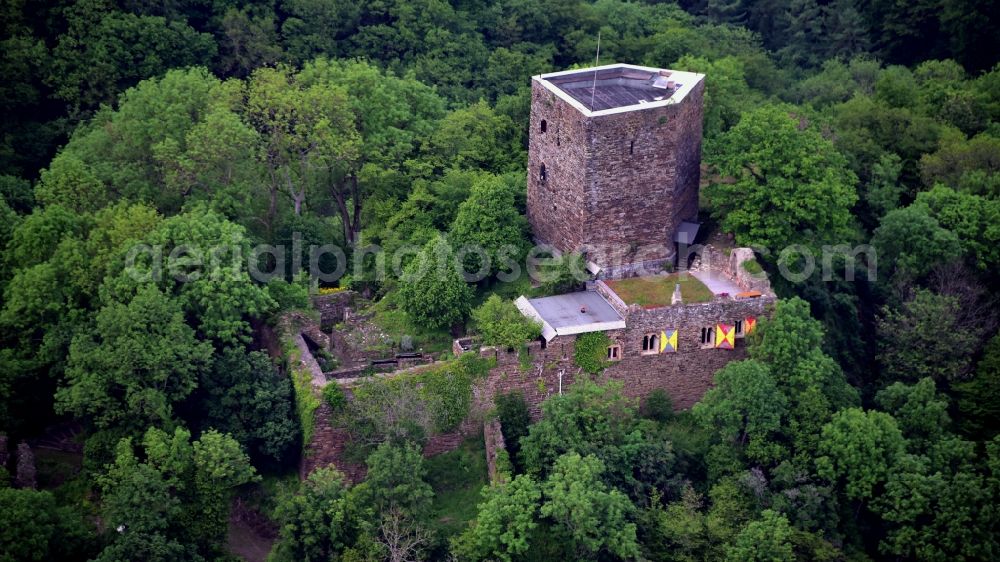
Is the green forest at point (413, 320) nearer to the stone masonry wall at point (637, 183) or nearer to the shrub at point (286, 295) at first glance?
the shrub at point (286, 295)

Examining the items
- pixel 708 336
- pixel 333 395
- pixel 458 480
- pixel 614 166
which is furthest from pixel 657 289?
pixel 333 395

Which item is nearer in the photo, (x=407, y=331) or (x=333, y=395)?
(x=333, y=395)

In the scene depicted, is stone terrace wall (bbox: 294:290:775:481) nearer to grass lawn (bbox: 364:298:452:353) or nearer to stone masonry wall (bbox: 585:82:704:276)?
grass lawn (bbox: 364:298:452:353)

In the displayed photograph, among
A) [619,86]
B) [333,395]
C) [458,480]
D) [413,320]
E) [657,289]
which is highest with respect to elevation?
[619,86]

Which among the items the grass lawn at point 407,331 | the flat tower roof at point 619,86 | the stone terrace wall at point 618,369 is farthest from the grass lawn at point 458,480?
the flat tower roof at point 619,86

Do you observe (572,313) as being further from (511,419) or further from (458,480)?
(458,480)

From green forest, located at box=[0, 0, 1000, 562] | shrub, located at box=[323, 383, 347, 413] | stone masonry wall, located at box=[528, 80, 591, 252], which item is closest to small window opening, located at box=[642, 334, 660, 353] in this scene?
green forest, located at box=[0, 0, 1000, 562]
